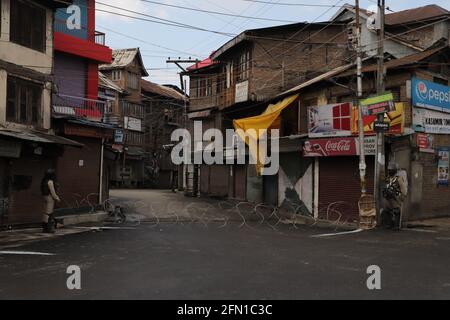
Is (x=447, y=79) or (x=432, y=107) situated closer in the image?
(x=432, y=107)

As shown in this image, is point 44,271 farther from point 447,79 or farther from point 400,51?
point 400,51

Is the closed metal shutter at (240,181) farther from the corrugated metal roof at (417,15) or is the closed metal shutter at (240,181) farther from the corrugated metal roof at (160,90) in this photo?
the corrugated metal roof at (160,90)

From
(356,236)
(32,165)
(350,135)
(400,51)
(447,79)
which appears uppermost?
(400,51)

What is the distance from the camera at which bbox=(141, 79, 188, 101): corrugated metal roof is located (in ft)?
171

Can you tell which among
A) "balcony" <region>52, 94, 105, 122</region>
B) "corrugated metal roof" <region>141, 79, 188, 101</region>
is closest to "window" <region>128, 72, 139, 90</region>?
"corrugated metal roof" <region>141, 79, 188, 101</region>

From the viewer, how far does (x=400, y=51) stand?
26.8 m

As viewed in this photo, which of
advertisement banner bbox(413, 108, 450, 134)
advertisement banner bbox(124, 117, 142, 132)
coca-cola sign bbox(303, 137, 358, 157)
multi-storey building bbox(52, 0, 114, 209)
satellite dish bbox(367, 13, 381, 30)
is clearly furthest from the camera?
advertisement banner bbox(124, 117, 142, 132)

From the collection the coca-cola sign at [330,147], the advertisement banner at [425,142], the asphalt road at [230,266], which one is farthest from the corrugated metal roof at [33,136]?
the advertisement banner at [425,142]

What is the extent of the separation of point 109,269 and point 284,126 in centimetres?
1838

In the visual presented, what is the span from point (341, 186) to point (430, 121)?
454 cm

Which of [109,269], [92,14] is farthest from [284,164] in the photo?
[109,269]

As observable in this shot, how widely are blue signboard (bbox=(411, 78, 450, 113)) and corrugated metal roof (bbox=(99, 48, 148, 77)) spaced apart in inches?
1315

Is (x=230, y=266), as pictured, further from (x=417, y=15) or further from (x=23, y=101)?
(x=417, y=15)

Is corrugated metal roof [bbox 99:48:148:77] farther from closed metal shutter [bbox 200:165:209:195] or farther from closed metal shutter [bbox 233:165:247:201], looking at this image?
closed metal shutter [bbox 233:165:247:201]
